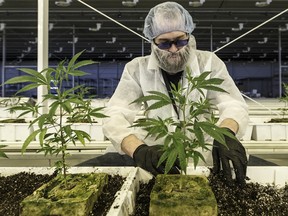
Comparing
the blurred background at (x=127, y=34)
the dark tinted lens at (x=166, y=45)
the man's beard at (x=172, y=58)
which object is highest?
the blurred background at (x=127, y=34)

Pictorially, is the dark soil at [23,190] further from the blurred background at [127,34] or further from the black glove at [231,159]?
the blurred background at [127,34]

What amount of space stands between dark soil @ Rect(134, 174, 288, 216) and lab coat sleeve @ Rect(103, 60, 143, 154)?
1.08 ft

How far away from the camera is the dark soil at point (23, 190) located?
2.13 ft

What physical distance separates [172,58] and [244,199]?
0.51 m

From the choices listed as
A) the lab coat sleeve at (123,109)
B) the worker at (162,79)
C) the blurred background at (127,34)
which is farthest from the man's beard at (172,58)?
the blurred background at (127,34)

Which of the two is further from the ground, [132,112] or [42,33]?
[42,33]

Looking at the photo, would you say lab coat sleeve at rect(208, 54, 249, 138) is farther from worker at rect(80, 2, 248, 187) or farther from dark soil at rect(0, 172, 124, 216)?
dark soil at rect(0, 172, 124, 216)

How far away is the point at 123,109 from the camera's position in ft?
3.83

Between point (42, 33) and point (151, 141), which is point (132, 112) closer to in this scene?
point (151, 141)

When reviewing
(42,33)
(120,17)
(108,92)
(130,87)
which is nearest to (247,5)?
(120,17)

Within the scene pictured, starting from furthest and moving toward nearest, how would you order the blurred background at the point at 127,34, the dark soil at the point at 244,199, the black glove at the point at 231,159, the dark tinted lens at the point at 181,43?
1. the blurred background at the point at 127,34
2. the dark tinted lens at the point at 181,43
3. the black glove at the point at 231,159
4. the dark soil at the point at 244,199

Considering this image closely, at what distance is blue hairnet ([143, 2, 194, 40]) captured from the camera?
1.05m

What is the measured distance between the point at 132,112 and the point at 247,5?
6.23 m

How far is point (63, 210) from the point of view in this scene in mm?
575
